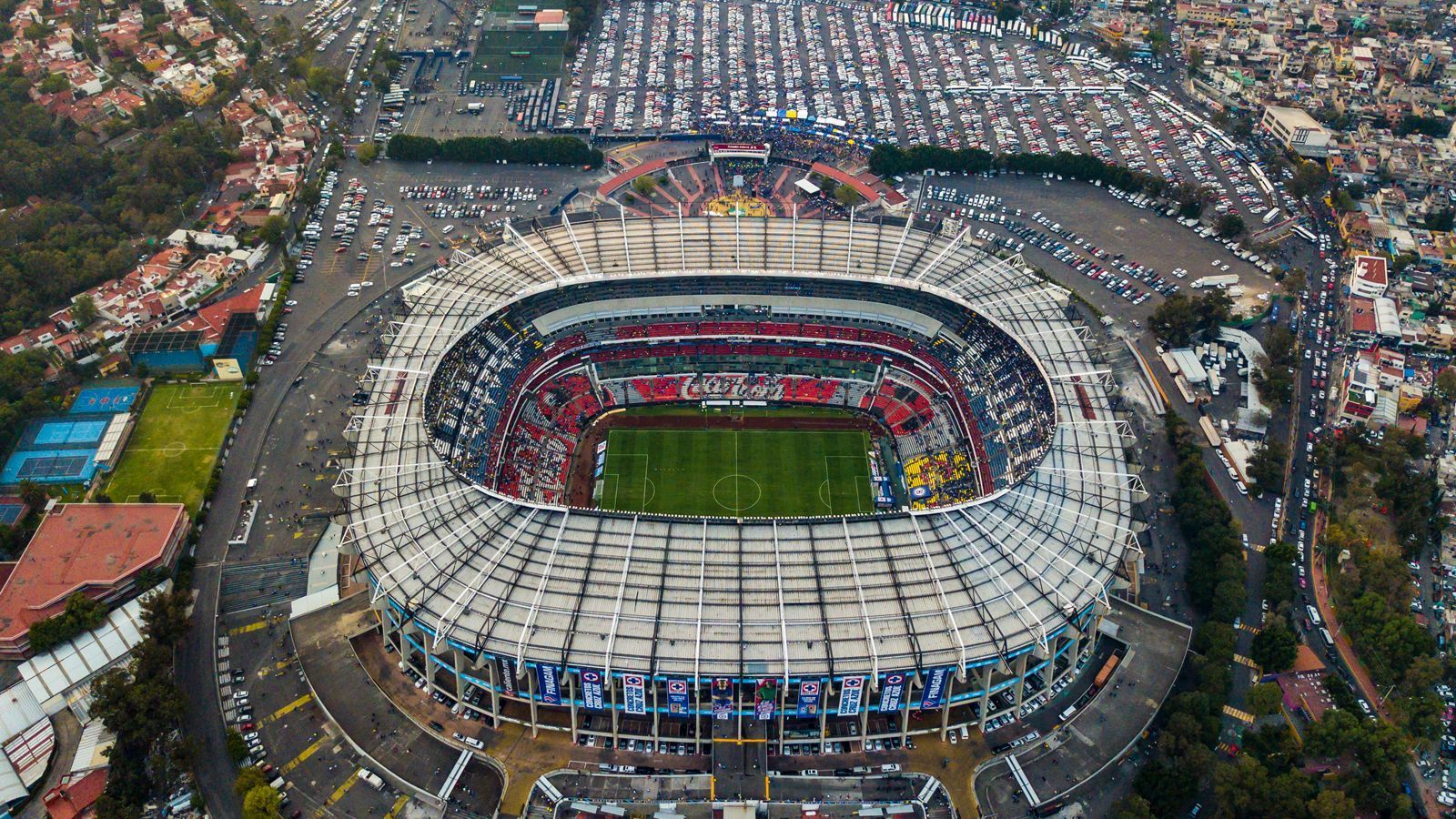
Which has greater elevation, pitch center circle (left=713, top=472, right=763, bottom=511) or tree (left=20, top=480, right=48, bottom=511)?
pitch center circle (left=713, top=472, right=763, bottom=511)

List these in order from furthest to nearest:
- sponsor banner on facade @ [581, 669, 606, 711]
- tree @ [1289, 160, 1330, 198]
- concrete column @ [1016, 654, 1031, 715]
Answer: tree @ [1289, 160, 1330, 198], concrete column @ [1016, 654, 1031, 715], sponsor banner on facade @ [581, 669, 606, 711]

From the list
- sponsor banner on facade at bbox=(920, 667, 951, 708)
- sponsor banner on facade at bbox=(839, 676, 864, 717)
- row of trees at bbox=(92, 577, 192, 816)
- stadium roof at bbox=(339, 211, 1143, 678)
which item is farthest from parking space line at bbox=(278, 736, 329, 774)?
sponsor banner on facade at bbox=(920, 667, 951, 708)

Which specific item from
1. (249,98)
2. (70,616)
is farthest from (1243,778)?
(249,98)

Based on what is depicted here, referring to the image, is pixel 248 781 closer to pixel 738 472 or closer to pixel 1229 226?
pixel 738 472

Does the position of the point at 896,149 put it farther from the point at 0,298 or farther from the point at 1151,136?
the point at 0,298

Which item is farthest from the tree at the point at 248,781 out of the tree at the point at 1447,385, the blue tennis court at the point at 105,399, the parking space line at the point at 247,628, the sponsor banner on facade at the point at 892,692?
the tree at the point at 1447,385

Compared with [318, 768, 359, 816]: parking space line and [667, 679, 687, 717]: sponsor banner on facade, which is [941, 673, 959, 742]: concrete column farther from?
[318, 768, 359, 816]: parking space line
